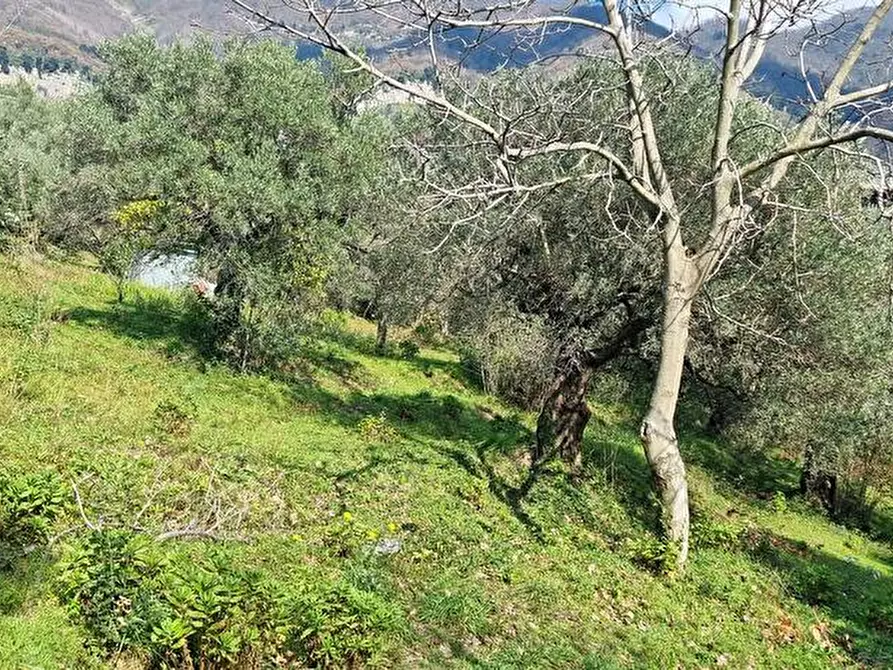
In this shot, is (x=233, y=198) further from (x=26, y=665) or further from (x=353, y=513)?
(x=26, y=665)

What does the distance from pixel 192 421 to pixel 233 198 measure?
5529 mm

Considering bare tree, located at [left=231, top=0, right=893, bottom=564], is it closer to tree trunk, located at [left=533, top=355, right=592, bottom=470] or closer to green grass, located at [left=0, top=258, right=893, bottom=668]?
green grass, located at [left=0, top=258, right=893, bottom=668]

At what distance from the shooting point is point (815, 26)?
941 cm

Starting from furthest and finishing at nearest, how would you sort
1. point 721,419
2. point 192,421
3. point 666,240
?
point 721,419 < point 192,421 < point 666,240

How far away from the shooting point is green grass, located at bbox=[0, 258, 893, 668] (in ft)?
24.0

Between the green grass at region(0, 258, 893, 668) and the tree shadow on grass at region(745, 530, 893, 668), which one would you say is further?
the tree shadow on grass at region(745, 530, 893, 668)

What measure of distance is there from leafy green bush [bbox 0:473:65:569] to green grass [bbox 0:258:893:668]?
0.86 feet

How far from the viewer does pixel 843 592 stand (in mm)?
11867

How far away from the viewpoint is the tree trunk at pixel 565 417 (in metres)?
14.0

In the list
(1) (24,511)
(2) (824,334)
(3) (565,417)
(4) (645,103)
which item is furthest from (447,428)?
(1) (24,511)

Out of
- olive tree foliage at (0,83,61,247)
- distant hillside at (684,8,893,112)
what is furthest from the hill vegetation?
Result: olive tree foliage at (0,83,61,247)

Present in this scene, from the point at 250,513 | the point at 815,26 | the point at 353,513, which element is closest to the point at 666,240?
the point at 815,26

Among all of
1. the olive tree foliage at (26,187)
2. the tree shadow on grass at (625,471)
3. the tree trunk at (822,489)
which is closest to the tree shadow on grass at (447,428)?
the tree shadow on grass at (625,471)

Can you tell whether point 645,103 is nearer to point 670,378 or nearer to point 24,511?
point 670,378
